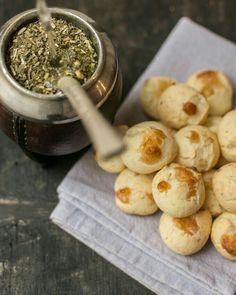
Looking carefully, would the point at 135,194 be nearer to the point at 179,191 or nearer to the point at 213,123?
the point at 179,191

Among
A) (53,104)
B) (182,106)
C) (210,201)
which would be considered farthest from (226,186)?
(53,104)

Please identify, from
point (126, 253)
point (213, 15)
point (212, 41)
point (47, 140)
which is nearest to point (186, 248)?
point (126, 253)

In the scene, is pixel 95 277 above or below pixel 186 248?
below

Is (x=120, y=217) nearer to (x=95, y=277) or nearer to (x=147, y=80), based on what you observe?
(x=95, y=277)

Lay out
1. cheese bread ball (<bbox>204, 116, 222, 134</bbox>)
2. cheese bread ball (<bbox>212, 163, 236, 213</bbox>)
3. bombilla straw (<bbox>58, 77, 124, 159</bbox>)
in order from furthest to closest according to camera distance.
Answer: cheese bread ball (<bbox>204, 116, 222, 134</bbox>), cheese bread ball (<bbox>212, 163, 236, 213</bbox>), bombilla straw (<bbox>58, 77, 124, 159</bbox>)

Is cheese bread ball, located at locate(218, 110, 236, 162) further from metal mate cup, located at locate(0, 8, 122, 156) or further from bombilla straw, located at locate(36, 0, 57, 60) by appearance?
bombilla straw, located at locate(36, 0, 57, 60)

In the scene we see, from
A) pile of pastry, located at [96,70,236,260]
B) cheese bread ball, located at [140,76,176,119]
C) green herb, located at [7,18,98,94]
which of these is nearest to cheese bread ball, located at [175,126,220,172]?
pile of pastry, located at [96,70,236,260]

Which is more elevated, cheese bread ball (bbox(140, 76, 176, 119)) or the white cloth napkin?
cheese bread ball (bbox(140, 76, 176, 119))
